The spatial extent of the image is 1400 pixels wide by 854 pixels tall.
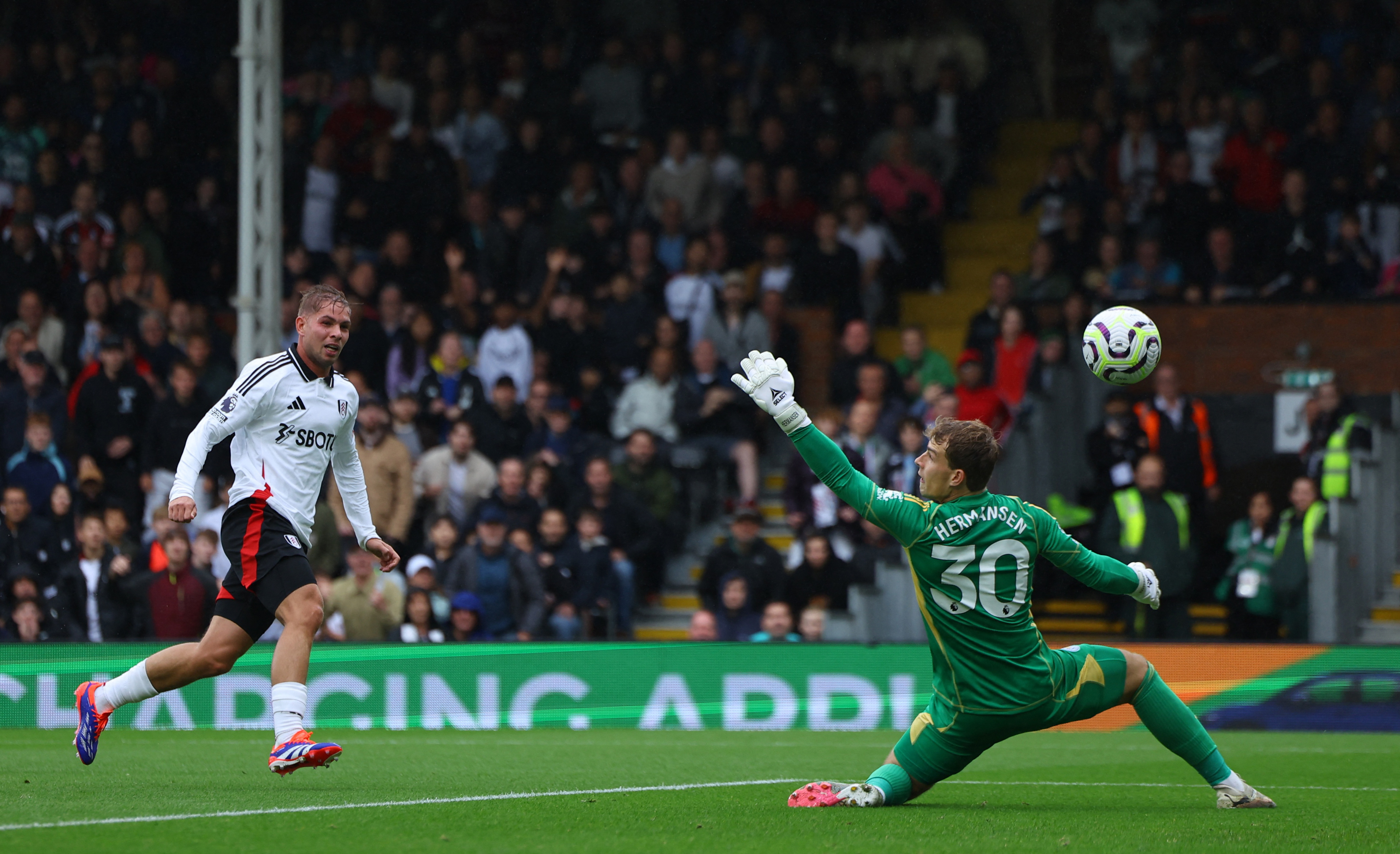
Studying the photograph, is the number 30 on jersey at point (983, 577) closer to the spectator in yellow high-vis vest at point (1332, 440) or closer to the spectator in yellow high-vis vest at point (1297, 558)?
the spectator in yellow high-vis vest at point (1297, 558)

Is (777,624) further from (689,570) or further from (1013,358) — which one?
(1013,358)

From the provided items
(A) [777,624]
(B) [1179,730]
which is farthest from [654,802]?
(A) [777,624]

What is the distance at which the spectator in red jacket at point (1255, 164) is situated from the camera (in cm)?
1659

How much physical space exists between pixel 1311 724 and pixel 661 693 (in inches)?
180

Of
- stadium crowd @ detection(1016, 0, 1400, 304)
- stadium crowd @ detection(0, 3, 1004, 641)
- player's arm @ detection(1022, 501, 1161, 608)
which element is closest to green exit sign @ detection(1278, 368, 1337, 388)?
stadium crowd @ detection(1016, 0, 1400, 304)

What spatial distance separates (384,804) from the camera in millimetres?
6438

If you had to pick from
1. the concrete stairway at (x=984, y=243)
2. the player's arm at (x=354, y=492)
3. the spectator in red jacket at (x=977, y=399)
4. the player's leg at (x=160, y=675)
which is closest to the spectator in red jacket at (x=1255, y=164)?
the concrete stairway at (x=984, y=243)

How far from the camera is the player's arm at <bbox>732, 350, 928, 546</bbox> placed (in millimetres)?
6172

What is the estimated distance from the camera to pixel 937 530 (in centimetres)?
625

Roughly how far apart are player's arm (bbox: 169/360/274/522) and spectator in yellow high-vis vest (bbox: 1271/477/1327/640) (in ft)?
30.5

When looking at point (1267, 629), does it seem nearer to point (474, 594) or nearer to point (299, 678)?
point (474, 594)

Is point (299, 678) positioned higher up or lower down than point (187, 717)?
higher up

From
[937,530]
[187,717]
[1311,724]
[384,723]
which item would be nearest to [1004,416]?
[1311,724]

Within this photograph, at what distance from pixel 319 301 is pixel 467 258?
1062 cm
